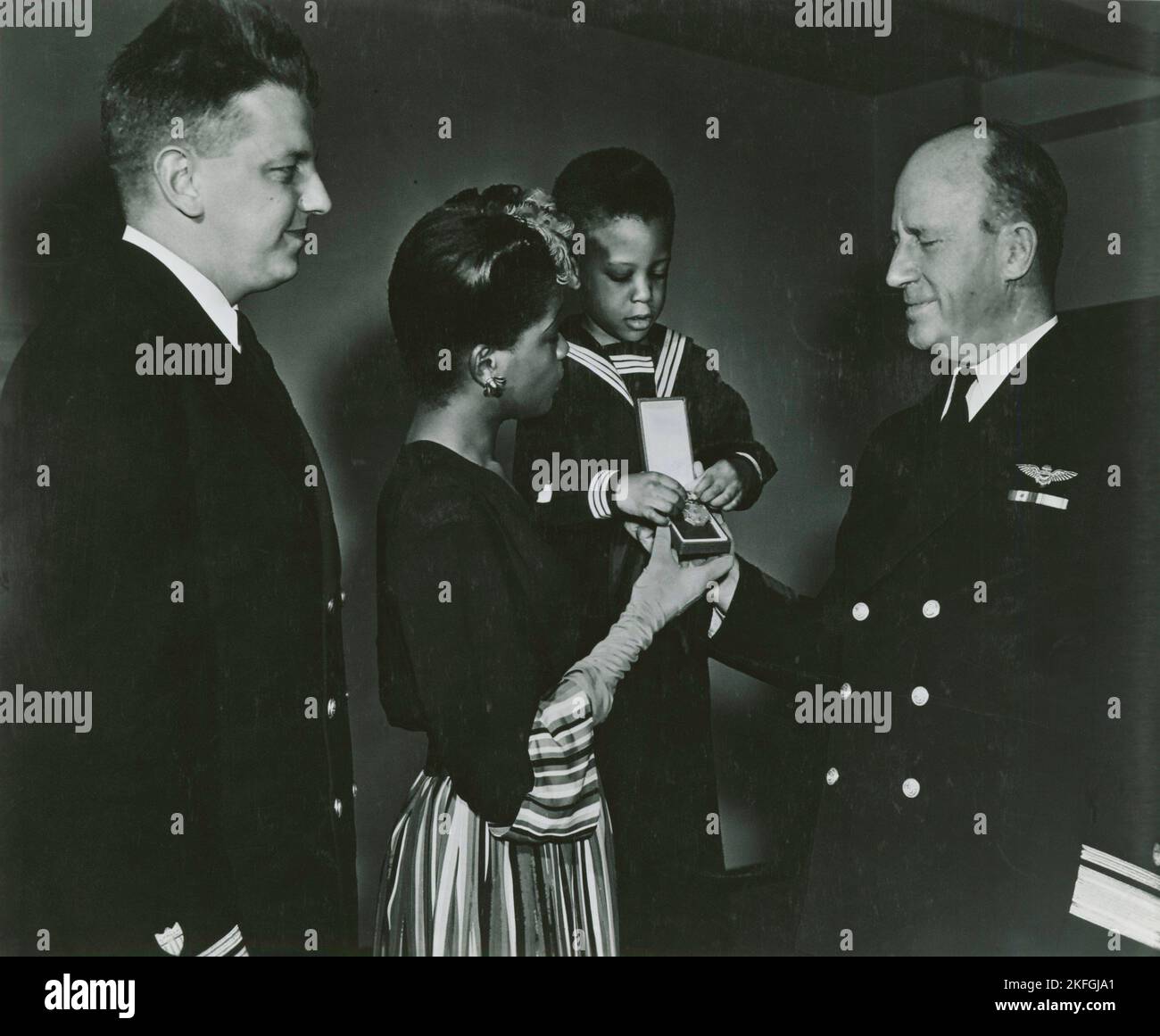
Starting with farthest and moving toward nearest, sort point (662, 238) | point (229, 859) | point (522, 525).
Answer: point (662, 238)
point (522, 525)
point (229, 859)

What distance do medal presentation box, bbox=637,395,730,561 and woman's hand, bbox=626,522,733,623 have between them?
0.02m

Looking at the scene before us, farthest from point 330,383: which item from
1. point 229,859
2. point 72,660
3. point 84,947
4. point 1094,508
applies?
point 1094,508

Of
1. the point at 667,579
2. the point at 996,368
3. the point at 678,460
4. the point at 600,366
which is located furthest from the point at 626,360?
the point at 996,368

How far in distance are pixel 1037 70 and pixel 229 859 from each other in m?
2.56

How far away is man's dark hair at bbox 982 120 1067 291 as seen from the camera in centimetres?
281

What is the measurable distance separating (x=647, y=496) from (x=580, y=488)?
0.49 feet

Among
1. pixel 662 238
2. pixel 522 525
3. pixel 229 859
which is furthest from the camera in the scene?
pixel 662 238

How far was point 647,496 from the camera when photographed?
270cm

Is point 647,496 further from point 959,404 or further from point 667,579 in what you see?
point 959,404

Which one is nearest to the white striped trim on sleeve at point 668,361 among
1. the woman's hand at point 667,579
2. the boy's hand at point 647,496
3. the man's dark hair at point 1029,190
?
Answer: the boy's hand at point 647,496

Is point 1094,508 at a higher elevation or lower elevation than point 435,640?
higher

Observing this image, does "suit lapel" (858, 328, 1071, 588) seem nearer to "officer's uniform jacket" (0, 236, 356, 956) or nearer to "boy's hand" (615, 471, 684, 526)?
"boy's hand" (615, 471, 684, 526)

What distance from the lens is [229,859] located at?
240cm

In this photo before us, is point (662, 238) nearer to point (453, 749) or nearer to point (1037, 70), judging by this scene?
point (1037, 70)
